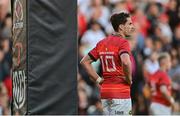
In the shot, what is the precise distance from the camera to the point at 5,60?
1392 centimetres

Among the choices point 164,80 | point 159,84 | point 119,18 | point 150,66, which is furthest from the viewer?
point 150,66

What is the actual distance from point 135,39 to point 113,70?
7.60 meters

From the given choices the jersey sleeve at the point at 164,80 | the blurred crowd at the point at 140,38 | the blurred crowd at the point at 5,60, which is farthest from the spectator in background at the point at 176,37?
the blurred crowd at the point at 5,60

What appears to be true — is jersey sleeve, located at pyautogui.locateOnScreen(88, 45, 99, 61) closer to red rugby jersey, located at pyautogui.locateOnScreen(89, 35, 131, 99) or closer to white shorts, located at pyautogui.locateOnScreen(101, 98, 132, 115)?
red rugby jersey, located at pyautogui.locateOnScreen(89, 35, 131, 99)

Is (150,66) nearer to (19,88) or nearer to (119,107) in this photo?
(119,107)

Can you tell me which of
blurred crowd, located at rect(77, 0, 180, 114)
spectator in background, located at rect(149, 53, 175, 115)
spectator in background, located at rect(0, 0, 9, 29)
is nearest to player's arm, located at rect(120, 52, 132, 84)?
spectator in background, located at rect(149, 53, 175, 115)

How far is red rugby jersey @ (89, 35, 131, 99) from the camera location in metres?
8.16

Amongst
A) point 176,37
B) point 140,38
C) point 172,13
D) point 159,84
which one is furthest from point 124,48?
point 172,13

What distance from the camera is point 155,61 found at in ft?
50.5

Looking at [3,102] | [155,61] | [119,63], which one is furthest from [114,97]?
[155,61]

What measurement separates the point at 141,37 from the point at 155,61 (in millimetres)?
1048

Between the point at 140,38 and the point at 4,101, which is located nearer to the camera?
the point at 4,101

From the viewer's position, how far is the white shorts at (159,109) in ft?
43.4

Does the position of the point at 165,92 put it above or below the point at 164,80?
below
